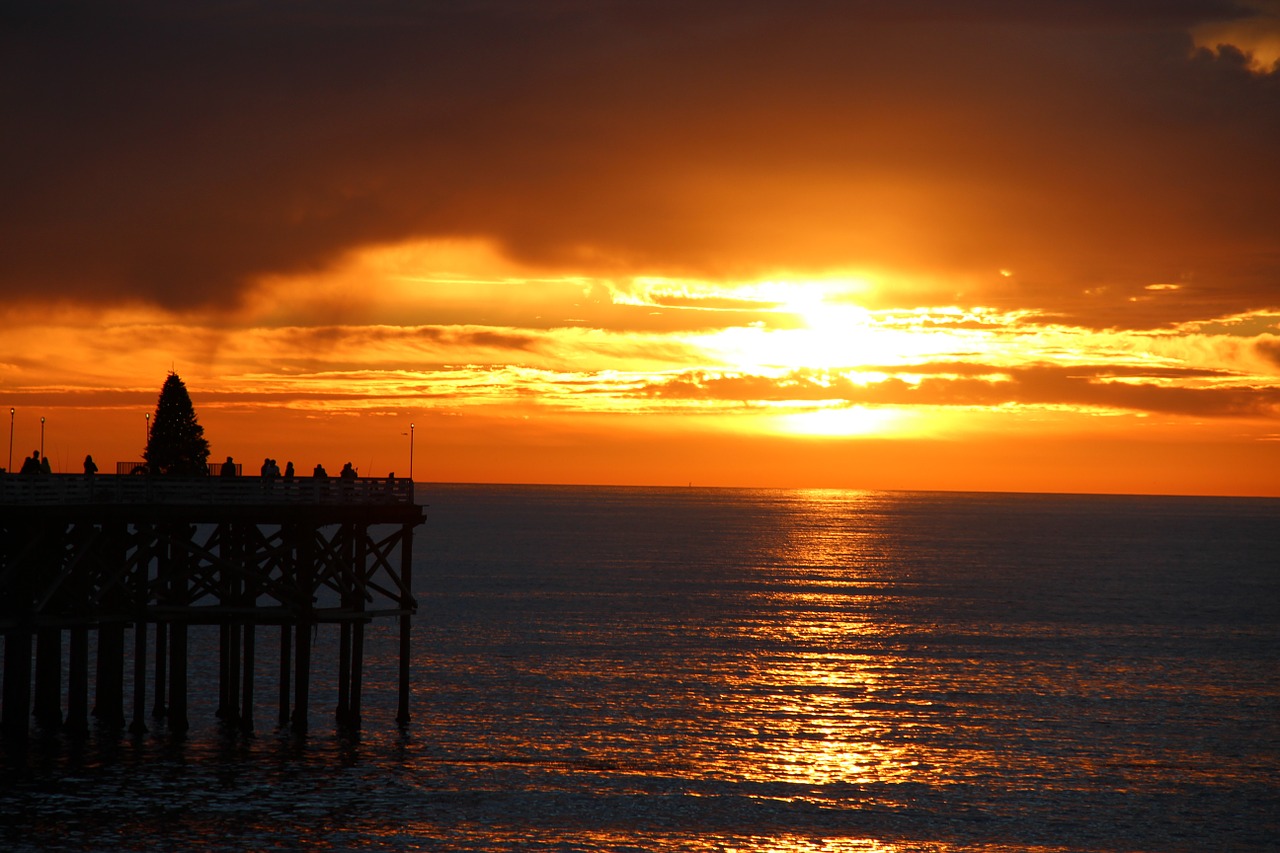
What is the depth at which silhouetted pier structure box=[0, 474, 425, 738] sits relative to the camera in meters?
40.3

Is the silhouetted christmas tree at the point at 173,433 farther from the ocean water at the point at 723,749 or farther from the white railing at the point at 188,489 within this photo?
the white railing at the point at 188,489

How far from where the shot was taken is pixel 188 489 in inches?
1679

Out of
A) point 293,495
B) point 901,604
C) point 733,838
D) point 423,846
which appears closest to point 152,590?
point 293,495

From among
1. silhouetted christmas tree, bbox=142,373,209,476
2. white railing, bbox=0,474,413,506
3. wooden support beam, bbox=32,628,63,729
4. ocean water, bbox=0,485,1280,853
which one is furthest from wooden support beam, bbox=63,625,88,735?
silhouetted christmas tree, bbox=142,373,209,476

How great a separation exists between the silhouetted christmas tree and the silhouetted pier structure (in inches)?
761

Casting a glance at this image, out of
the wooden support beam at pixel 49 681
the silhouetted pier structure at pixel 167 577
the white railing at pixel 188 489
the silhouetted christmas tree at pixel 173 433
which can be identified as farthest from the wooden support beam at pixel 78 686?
the silhouetted christmas tree at pixel 173 433

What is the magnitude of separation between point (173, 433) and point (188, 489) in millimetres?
24586

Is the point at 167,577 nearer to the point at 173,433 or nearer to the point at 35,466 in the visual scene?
the point at 35,466

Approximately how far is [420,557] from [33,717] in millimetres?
107637

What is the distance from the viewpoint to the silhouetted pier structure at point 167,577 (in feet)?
132

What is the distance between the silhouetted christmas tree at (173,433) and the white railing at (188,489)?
2256 cm

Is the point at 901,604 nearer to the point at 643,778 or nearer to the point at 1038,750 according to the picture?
the point at 1038,750

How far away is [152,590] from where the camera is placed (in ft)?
141

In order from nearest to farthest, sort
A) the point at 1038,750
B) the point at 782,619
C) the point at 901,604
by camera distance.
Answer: the point at 1038,750, the point at 782,619, the point at 901,604
